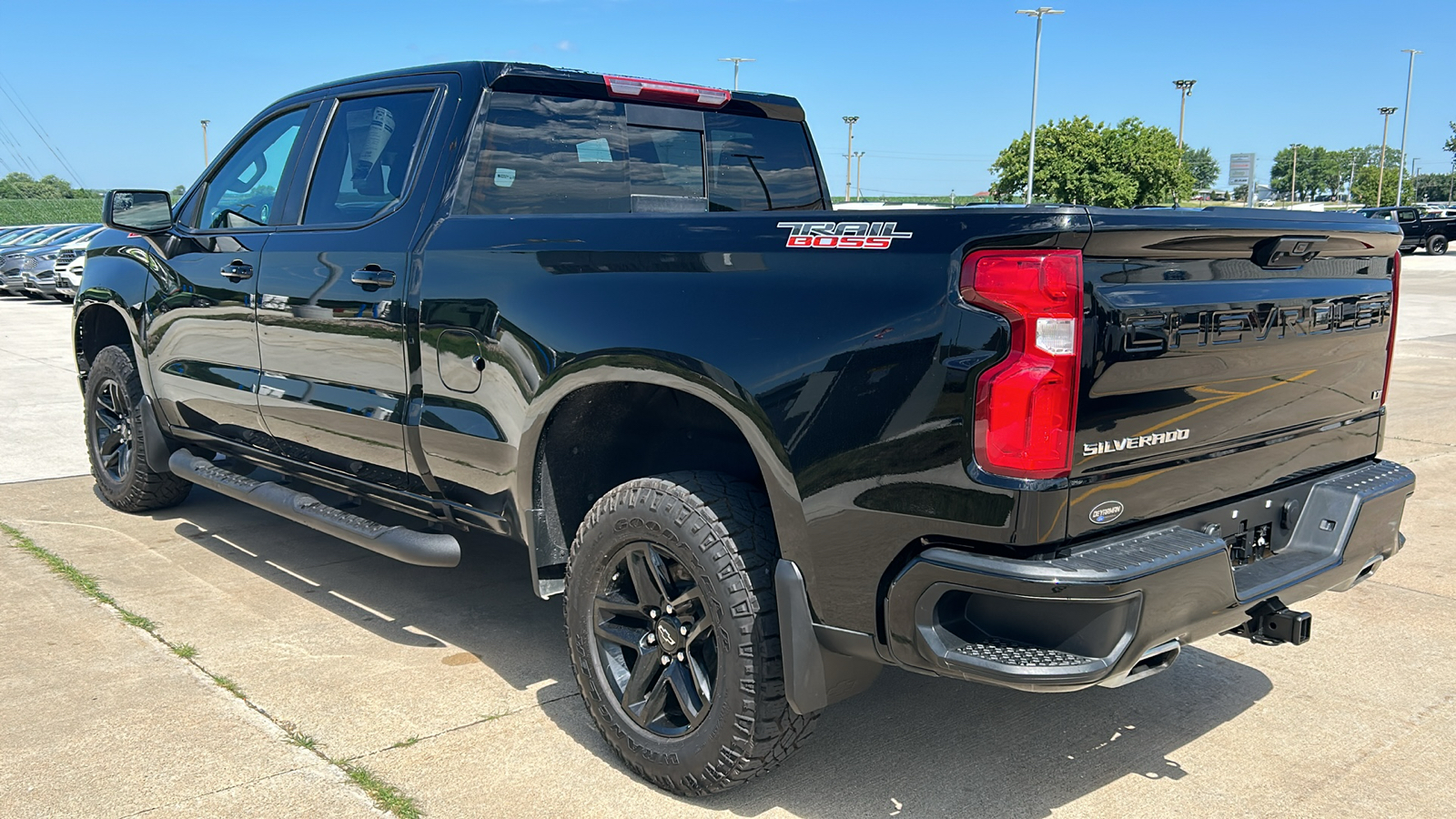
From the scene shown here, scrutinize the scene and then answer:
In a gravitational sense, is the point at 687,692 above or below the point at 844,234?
below

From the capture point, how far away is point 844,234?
2695mm

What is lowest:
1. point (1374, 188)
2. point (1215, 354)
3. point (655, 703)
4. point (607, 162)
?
point (655, 703)

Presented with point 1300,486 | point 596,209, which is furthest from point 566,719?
point 1300,486

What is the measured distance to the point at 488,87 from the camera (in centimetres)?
392

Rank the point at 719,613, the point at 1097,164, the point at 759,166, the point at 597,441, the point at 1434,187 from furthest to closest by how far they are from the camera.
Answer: the point at 1434,187 < the point at 1097,164 < the point at 759,166 < the point at 597,441 < the point at 719,613

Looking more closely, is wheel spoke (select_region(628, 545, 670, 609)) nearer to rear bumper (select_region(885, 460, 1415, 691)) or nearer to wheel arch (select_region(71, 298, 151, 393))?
rear bumper (select_region(885, 460, 1415, 691))

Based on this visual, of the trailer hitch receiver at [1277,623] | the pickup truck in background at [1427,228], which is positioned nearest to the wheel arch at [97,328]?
the trailer hitch receiver at [1277,623]

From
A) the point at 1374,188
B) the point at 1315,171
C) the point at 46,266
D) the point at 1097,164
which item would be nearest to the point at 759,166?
the point at 46,266

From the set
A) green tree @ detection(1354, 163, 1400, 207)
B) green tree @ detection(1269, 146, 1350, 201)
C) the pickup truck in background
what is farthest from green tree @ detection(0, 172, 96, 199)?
green tree @ detection(1269, 146, 1350, 201)

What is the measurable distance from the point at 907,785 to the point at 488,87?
2.56 meters

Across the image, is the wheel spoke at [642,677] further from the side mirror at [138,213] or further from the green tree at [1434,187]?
the green tree at [1434,187]

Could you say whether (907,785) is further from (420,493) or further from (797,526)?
(420,493)

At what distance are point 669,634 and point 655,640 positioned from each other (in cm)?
7

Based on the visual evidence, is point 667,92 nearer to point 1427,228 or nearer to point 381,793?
point 381,793
